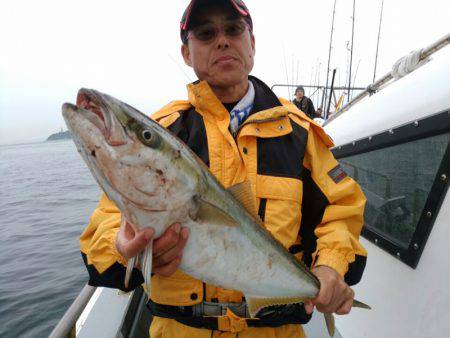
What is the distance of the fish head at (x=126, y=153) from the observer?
56.7 inches

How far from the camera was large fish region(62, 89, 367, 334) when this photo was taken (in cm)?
147

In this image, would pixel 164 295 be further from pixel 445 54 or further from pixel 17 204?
pixel 17 204

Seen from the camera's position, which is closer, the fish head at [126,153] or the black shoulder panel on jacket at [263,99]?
the fish head at [126,153]

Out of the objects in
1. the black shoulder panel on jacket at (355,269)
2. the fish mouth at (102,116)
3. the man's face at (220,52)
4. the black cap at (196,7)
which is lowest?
the black shoulder panel on jacket at (355,269)

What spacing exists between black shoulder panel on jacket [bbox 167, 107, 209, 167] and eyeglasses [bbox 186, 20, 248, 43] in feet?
1.70

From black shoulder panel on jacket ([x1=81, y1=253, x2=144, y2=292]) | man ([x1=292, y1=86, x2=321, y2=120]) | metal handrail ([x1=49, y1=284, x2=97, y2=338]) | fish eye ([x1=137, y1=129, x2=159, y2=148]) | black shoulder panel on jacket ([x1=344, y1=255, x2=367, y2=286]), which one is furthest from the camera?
man ([x1=292, y1=86, x2=321, y2=120])

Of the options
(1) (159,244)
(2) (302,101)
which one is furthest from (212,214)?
(2) (302,101)

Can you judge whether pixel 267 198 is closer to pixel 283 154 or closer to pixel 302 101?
pixel 283 154

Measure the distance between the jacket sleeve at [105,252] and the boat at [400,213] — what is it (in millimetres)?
1042

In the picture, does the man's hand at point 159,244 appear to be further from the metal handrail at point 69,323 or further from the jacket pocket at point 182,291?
the metal handrail at point 69,323

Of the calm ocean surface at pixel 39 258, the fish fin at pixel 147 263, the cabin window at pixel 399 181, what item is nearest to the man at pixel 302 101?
the calm ocean surface at pixel 39 258

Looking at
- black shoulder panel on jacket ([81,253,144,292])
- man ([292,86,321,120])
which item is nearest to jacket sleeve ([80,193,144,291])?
black shoulder panel on jacket ([81,253,144,292])

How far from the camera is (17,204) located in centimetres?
1861

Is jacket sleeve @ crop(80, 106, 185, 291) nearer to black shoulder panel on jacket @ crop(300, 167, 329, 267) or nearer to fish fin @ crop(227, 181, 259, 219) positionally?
fish fin @ crop(227, 181, 259, 219)
